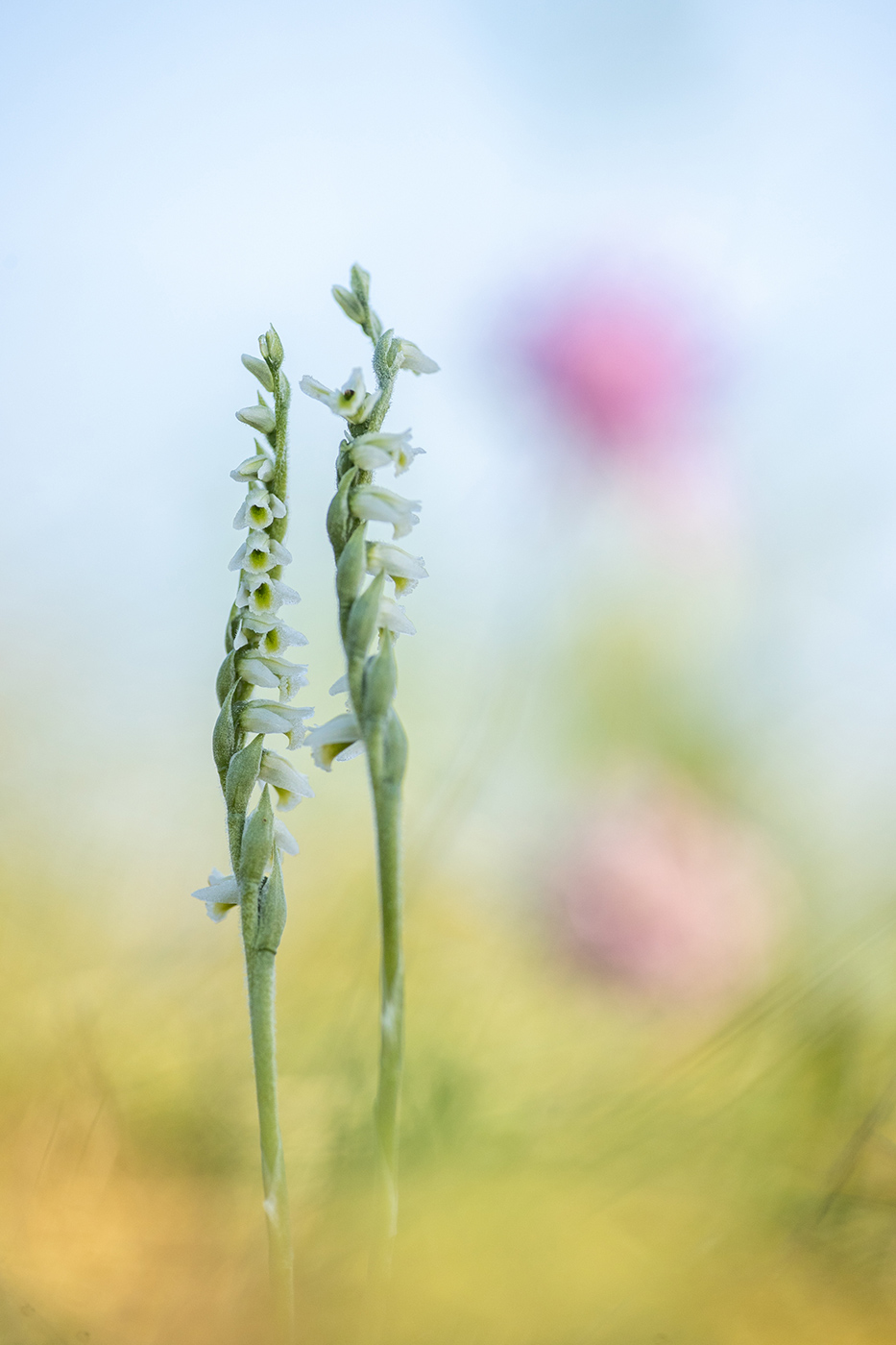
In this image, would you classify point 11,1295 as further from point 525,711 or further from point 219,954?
point 525,711

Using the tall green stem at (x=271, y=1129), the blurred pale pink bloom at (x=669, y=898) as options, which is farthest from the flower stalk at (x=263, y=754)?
the blurred pale pink bloom at (x=669, y=898)

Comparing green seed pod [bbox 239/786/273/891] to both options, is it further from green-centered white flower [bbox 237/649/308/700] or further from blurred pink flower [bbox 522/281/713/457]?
blurred pink flower [bbox 522/281/713/457]

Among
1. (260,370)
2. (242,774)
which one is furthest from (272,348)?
(242,774)

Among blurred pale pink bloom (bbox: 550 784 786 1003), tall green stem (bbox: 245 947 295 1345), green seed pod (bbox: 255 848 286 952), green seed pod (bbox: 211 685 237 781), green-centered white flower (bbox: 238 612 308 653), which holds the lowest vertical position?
blurred pale pink bloom (bbox: 550 784 786 1003)

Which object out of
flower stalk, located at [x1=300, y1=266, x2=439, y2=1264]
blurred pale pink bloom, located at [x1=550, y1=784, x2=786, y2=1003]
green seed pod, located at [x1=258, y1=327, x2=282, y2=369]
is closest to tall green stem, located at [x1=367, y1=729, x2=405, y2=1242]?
flower stalk, located at [x1=300, y1=266, x2=439, y2=1264]

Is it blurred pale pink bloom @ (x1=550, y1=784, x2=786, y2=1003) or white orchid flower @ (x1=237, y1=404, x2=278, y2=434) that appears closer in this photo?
white orchid flower @ (x1=237, y1=404, x2=278, y2=434)
